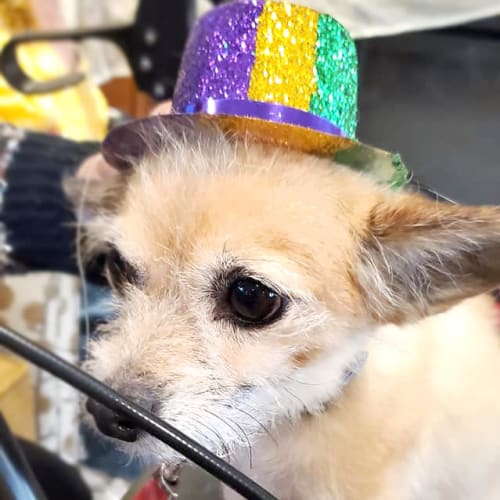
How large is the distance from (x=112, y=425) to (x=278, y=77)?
241mm

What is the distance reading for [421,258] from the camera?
500mm

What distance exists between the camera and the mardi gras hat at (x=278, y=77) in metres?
0.44

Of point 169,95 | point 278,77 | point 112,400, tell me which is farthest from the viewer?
point 169,95

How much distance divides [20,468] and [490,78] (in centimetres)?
85

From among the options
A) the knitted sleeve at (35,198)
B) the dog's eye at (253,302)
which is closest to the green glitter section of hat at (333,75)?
the dog's eye at (253,302)

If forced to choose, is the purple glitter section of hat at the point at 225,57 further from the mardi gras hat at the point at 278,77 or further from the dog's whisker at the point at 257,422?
the dog's whisker at the point at 257,422

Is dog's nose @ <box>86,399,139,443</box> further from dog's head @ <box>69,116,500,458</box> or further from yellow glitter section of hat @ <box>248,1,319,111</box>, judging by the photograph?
yellow glitter section of hat @ <box>248,1,319,111</box>

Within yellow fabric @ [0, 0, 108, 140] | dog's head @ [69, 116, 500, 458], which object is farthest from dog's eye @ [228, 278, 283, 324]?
yellow fabric @ [0, 0, 108, 140]

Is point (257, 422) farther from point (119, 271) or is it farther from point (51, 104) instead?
point (51, 104)

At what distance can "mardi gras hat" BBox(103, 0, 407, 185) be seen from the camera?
17.4 inches

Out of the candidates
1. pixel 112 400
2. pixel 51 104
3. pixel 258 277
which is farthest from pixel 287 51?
pixel 51 104

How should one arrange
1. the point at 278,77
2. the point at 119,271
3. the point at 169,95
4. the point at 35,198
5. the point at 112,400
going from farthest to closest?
the point at 169,95 → the point at 35,198 → the point at 119,271 → the point at 278,77 → the point at 112,400

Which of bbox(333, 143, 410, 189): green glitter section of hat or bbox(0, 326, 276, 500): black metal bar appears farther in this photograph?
bbox(333, 143, 410, 189): green glitter section of hat

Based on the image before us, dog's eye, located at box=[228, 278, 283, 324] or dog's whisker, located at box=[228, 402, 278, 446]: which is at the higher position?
dog's eye, located at box=[228, 278, 283, 324]
